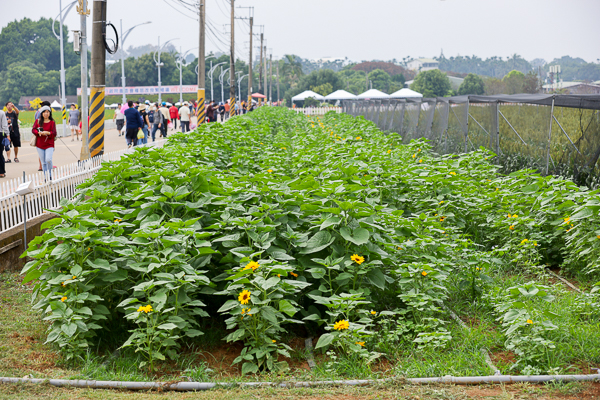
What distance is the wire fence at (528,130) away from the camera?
9.74 metres

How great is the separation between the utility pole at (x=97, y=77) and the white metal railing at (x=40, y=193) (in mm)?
2167

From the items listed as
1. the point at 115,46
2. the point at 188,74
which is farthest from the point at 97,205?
the point at 188,74


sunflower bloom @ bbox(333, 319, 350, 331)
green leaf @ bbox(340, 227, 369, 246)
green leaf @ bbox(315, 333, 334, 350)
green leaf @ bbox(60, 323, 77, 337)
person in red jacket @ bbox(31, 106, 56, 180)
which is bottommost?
green leaf @ bbox(315, 333, 334, 350)

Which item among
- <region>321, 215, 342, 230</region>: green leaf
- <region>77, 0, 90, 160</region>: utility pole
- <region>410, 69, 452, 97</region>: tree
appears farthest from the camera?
<region>410, 69, 452, 97</region>: tree

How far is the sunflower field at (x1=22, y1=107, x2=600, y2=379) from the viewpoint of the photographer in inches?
163

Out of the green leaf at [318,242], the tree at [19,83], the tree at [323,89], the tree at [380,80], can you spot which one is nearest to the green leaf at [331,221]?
the green leaf at [318,242]

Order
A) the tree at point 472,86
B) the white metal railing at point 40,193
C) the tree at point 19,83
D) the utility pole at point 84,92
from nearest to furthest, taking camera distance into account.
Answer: the white metal railing at point 40,193 → the utility pole at point 84,92 → the tree at point 19,83 → the tree at point 472,86

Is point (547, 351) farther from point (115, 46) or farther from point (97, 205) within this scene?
point (115, 46)

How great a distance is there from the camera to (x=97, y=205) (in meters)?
5.02

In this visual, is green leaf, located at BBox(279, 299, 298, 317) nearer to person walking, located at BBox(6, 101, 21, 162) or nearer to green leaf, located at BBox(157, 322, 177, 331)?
green leaf, located at BBox(157, 322, 177, 331)

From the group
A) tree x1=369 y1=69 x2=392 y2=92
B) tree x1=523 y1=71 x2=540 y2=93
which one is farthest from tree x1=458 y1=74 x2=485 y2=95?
tree x1=369 y1=69 x2=392 y2=92

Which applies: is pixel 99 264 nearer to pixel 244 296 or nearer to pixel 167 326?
pixel 167 326

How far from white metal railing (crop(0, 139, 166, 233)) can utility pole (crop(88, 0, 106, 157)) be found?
217 centimetres

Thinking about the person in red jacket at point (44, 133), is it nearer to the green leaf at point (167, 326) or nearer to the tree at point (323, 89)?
the green leaf at point (167, 326)
